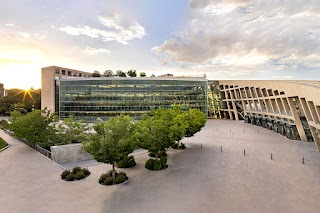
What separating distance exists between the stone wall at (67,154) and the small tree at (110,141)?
8.33m

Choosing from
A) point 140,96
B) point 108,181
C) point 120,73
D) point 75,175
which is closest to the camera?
point 108,181

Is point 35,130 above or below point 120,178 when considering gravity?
above

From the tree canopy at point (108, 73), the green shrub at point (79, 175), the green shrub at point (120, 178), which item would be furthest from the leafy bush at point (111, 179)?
the tree canopy at point (108, 73)

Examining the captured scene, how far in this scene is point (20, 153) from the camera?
30.2 m

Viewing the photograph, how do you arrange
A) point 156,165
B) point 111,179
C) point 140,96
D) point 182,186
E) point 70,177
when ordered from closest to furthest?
point 182,186, point 111,179, point 70,177, point 156,165, point 140,96

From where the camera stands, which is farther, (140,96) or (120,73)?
(120,73)

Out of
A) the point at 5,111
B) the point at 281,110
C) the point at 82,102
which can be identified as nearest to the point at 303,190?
the point at 281,110

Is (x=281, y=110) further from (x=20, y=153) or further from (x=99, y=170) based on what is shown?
(x=20, y=153)

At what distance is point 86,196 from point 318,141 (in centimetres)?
2946

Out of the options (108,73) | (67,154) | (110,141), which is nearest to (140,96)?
(108,73)

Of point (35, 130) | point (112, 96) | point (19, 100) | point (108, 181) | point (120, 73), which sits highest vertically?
point (120, 73)

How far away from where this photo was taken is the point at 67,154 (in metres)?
26.3

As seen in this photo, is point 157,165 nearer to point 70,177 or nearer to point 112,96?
point 70,177

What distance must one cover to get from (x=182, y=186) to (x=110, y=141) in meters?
6.95
